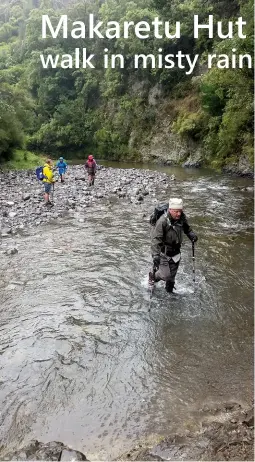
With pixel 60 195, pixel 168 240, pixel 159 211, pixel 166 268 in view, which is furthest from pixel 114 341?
pixel 60 195

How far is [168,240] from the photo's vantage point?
8.38m

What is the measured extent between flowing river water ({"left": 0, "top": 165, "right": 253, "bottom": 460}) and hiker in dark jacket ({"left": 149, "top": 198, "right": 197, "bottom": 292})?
842 millimetres

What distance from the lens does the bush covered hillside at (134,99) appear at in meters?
31.1

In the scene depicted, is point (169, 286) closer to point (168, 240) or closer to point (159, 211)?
point (168, 240)

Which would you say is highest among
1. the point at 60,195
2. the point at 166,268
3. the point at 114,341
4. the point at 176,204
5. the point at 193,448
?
the point at 60,195

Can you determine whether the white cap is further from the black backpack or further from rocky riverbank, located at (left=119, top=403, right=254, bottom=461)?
rocky riverbank, located at (left=119, top=403, right=254, bottom=461)

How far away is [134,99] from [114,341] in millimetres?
46832

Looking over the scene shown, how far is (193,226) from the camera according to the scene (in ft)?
50.5

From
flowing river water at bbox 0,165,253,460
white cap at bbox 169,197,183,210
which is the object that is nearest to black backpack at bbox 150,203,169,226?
white cap at bbox 169,197,183,210

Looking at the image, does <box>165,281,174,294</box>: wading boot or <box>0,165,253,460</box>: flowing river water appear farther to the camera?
<box>165,281,174,294</box>: wading boot

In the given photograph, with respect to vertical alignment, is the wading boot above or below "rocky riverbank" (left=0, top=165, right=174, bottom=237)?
below

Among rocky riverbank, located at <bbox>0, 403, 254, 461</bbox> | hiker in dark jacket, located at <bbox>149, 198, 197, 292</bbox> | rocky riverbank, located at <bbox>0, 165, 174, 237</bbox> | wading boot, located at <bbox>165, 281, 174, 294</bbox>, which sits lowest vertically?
rocky riverbank, located at <bbox>0, 403, 254, 461</bbox>

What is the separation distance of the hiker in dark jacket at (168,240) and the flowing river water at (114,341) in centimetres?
84

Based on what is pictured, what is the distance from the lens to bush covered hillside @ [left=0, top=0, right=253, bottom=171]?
31.1 meters
